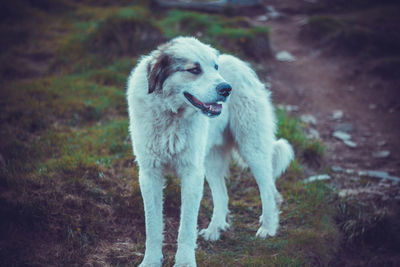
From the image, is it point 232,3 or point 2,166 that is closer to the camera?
point 2,166

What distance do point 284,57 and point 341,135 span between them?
3232mm

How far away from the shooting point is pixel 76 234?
10.1ft

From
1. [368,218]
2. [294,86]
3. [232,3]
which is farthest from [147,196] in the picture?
[232,3]

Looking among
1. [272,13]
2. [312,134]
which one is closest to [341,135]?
[312,134]

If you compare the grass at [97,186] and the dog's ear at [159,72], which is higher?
the dog's ear at [159,72]

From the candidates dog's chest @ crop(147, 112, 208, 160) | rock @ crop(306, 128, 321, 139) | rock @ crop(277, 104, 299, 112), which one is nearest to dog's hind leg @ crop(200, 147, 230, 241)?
dog's chest @ crop(147, 112, 208, 160)

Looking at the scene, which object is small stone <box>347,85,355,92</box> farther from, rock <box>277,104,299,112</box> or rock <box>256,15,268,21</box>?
rock <box>256,15,268,21</box>

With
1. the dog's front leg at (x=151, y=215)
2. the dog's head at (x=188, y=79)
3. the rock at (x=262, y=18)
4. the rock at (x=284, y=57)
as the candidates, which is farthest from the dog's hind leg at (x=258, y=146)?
the rock at (x=262, y=18)

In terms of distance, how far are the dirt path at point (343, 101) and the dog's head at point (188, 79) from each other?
3208mm

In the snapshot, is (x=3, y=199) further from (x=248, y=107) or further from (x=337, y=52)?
(x=337, y=52)

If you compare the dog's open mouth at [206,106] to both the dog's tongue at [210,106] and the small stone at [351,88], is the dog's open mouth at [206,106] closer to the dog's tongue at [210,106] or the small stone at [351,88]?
the dog's tongue at [210,106]

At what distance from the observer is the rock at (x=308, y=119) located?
6.39 metres

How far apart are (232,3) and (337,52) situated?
3.69m

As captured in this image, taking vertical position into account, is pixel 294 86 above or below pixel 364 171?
above
